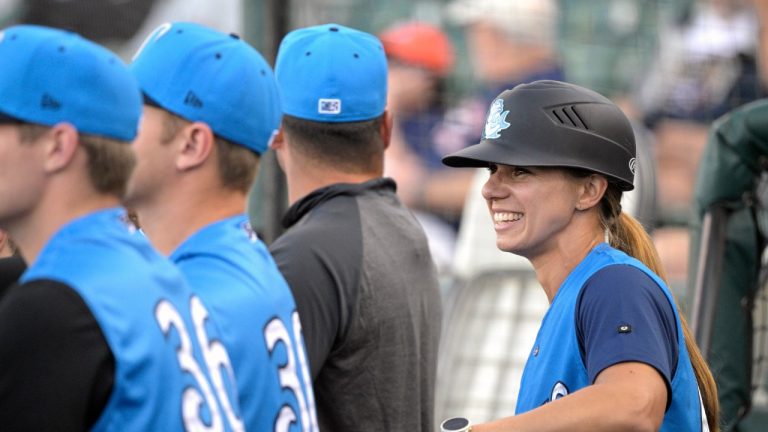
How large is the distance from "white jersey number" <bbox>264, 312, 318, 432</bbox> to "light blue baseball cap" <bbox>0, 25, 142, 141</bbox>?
570mm

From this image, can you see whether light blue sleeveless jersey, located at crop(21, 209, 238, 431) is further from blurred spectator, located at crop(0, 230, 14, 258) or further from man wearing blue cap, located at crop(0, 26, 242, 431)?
blurred spectator, located at crop(0, 230, 14, 258)

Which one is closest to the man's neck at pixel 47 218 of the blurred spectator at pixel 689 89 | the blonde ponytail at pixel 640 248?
the blonde ponytail at pixel 640 248

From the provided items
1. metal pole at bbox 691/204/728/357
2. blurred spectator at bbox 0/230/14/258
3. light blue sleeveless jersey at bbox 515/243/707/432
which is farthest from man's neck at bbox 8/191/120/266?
metal pole at bbox 691/204/728/357

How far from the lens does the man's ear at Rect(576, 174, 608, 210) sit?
3.07 meters

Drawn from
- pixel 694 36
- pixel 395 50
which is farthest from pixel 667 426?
pixel 694 36

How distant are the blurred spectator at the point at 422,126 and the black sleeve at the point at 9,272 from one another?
17.2ft

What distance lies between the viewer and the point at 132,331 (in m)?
2.10

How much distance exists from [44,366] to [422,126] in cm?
653

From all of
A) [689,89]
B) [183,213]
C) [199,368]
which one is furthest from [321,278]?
[689,89]

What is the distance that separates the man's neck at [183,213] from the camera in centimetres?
262

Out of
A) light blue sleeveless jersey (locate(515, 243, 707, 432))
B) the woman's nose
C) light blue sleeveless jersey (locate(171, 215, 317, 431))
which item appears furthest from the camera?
the woman's nose

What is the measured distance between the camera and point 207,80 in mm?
2639

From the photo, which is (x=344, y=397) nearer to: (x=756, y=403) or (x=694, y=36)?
(x=756, y=403)

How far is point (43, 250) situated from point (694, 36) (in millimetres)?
7374
